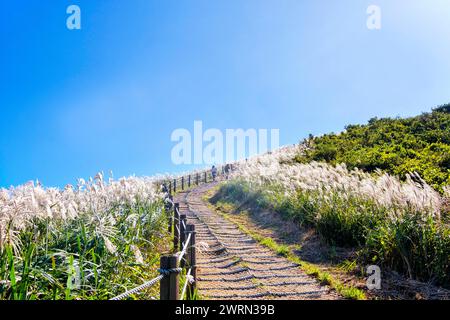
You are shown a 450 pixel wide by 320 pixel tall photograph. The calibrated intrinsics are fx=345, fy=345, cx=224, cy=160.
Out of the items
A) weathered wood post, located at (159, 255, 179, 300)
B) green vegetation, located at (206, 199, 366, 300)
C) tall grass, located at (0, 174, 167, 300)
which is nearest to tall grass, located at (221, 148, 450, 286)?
green vegetation, located at (206, 199, 366, 300)

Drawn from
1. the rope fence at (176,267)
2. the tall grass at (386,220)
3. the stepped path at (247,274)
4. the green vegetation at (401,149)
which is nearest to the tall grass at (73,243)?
the rope fence at (176,267)

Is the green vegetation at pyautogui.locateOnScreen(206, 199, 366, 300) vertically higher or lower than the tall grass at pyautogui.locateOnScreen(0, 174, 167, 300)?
lower

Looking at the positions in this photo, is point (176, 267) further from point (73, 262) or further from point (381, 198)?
point (381, 198)

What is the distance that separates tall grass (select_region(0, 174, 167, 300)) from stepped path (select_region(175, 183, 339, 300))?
1.20 metres

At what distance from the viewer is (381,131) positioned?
794 inches

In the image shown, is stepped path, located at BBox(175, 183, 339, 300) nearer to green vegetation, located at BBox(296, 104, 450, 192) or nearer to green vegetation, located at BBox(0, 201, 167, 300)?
green vegetation, located at BBox(0, 201, 167, 300)

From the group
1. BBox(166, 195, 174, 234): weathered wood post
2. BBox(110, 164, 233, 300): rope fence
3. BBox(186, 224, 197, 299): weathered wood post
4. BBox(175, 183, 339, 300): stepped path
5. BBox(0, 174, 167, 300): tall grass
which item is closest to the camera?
BBox(110, 164, 233, 300): rope fence

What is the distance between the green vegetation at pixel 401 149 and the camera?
39.9ft

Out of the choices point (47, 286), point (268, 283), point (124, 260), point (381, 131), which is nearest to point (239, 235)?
point (268, 283)

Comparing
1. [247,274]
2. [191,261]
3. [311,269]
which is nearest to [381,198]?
[311,269]

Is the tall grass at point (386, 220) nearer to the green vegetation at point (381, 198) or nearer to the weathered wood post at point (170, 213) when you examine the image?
the green vegetation at point (381, 198)

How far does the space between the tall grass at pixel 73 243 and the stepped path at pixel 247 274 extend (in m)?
1.20

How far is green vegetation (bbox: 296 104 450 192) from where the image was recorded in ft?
39.9

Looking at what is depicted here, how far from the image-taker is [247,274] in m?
6.97
